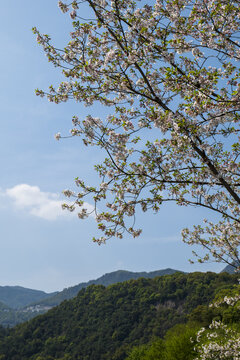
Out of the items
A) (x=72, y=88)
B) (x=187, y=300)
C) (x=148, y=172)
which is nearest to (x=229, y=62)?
(x=148, y=172)

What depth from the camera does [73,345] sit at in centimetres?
5941

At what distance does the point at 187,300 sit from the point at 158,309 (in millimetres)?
6123

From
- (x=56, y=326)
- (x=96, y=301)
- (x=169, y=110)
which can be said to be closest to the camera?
(x=169, y=110)

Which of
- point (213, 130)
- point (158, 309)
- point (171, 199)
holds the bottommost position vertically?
point (158, 309)

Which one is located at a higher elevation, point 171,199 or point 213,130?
point 213,130

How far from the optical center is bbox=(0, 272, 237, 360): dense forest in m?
54.3

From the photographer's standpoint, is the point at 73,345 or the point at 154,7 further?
the point at 73,345

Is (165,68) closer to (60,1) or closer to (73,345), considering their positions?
(60,1)

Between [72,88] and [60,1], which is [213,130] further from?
[60,1]

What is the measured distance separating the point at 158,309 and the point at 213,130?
2496 inches

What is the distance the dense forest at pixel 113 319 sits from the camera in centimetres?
5434

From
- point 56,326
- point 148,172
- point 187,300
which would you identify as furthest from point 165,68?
point 56,326

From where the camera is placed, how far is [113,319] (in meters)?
62.5

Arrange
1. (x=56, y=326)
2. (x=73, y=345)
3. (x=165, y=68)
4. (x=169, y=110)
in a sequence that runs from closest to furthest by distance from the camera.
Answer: (x=169, y=110)
(x=165, y=68)
(x=73, y=345)
(x=56, y=326)
